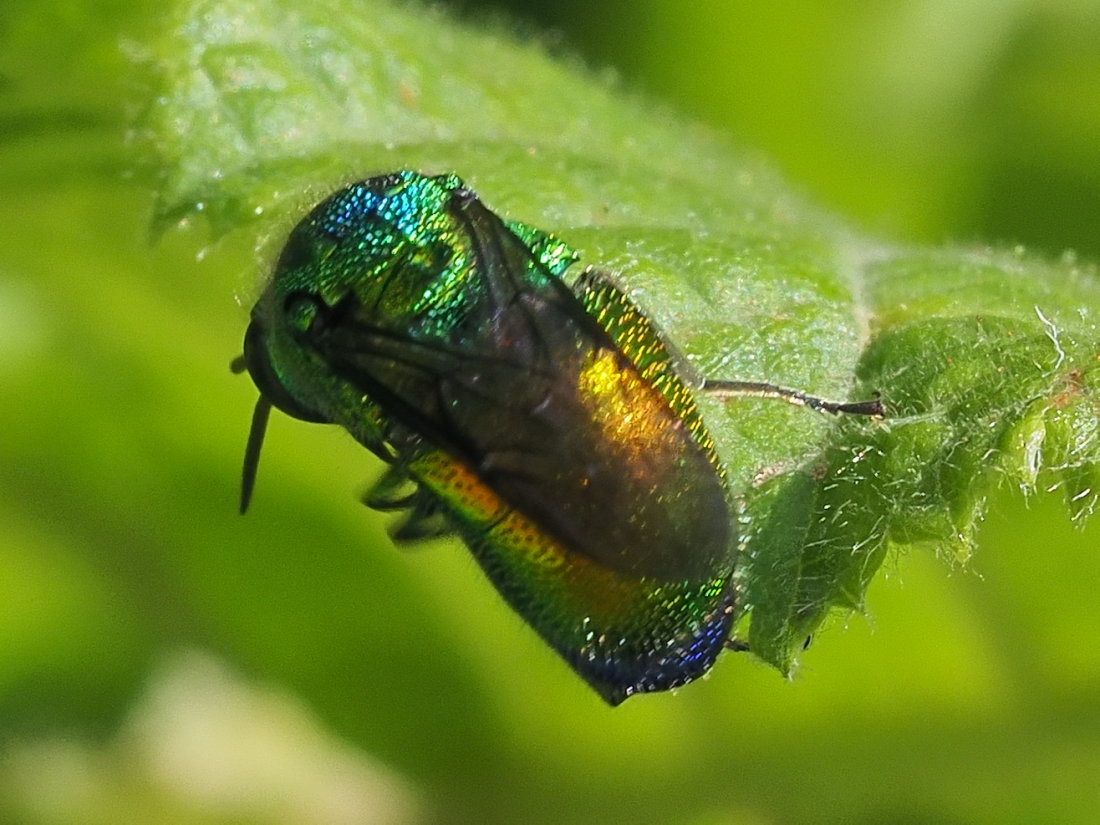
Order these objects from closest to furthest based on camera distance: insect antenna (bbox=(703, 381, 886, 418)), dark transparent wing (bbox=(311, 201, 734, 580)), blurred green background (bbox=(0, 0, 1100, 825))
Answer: dark transparent wing (bbox=(311, 201, 734, 580)) → insect antenna (bbox=(703, 381, 886, 418)) → blurred green background (bbox=(0, 0, 1100, 825))

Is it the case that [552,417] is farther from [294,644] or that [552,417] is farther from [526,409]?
[294,644]

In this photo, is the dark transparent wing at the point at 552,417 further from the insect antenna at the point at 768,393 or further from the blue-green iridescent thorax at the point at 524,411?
the insect antenna at the point at 768,393

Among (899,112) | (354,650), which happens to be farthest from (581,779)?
(899,112)

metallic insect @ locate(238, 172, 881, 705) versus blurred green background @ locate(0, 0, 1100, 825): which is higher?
metallic insect @ locate(238, 172, 881, 705)

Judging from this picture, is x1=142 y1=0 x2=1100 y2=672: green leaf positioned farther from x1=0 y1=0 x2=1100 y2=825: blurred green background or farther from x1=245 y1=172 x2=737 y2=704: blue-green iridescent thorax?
x1=0 y1=0 x2=1100 y2=825: blurred green background

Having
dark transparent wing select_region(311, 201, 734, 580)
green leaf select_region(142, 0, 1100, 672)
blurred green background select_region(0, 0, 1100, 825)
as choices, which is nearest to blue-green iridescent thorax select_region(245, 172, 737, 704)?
dark transparent wing select_region(311, 201, 734, 580)

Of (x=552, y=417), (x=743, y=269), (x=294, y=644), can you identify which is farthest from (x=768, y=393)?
(x=294, y=644)

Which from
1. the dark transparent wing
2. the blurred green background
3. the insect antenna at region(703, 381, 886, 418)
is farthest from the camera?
the blurred green background
